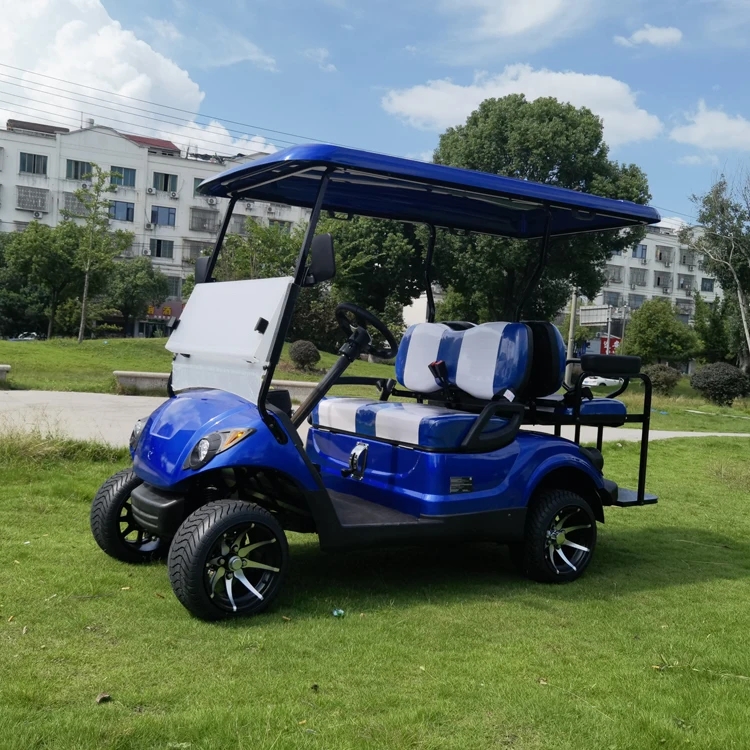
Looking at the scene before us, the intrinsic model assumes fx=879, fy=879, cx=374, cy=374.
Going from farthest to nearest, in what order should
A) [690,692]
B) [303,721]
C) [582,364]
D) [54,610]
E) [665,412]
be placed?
[665,412] < [582,364] < [54,610] < [690,692] < [303,721]

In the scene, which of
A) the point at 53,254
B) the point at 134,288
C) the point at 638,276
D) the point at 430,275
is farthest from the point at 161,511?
the point at 638,276

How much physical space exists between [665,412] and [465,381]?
17215 millimetres

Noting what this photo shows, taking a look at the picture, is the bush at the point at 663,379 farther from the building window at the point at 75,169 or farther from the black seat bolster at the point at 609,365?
the building window at the point at 75,169

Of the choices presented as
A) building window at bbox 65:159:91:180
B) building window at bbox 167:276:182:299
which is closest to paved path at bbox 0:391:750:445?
building window at bbox 167:276:182:299

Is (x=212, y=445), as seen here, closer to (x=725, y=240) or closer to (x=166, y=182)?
(x=725, y=240)

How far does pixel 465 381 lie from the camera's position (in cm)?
558

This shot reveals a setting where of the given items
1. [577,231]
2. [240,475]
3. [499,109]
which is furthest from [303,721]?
[499,109]

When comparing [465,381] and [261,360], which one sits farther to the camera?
[465,381]

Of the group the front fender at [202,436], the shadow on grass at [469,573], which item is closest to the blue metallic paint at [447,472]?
the shadow on grass at [469,573]

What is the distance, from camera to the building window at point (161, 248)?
5871 cm

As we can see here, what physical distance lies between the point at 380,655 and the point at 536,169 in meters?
31.3

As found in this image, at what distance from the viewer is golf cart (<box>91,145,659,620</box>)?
4.31 meters

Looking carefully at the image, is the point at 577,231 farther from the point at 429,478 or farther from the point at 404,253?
the point at 404,253

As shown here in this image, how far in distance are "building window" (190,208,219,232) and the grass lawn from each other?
181 ft
